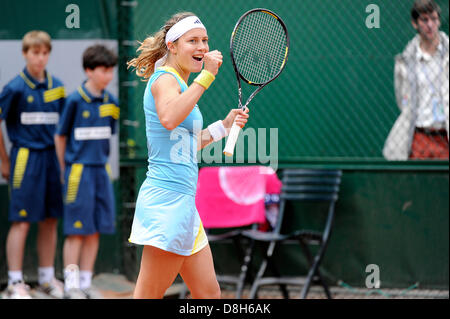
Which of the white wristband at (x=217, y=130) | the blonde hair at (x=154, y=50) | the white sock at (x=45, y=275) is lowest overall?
the white sock at (x=45, y=275)

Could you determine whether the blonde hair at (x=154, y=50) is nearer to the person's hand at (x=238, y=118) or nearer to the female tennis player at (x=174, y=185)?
the female tennis player at (x=174, y=185)

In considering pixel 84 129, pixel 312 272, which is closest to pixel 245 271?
pixel 312 272

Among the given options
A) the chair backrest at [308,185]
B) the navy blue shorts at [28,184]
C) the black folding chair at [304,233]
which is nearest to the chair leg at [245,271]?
the black folding chair at [304,233]

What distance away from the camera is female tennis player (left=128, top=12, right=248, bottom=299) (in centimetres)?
289

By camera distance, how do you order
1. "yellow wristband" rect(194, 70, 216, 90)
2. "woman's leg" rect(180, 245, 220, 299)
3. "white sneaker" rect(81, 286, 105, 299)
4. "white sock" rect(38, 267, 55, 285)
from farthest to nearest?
"white sock" rect(38, 267, 55, 285)
"white sneaker" rect(81, 286, 105, 299)
"woman's leg" rect(180, 245, 220, 299)
"yellow wristband" rect(194, 70, 216, 90)

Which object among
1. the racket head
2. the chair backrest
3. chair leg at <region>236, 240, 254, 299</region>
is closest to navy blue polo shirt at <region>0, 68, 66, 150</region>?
chair leg at <region>236, 240, 254, 299</region>

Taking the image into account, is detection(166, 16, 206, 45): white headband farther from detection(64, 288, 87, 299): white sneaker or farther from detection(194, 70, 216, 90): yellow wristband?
detection(64, 288, 87, 299): white sneaker

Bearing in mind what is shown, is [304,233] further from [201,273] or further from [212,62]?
[212,62]

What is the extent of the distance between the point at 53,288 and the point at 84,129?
1.17 meters

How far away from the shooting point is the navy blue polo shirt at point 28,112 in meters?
5.21

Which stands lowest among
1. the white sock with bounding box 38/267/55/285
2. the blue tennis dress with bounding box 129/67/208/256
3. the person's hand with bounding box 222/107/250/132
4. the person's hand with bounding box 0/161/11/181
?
the white sock with bounding box 38/267/55/285

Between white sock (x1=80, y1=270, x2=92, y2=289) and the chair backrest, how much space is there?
4.56 ft

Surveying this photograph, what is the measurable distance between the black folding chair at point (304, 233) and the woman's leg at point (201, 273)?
1937 mm
